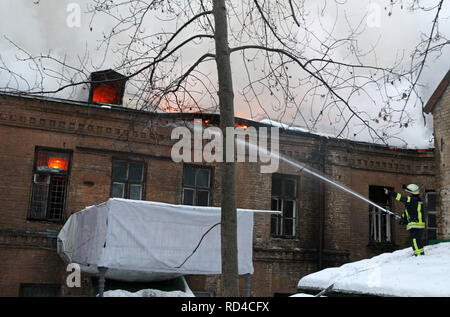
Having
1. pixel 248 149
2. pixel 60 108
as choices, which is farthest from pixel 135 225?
pixel 248 149

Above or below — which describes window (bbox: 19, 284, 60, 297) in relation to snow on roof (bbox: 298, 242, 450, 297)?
below

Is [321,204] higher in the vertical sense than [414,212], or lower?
higher

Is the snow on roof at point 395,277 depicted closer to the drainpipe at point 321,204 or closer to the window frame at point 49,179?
the drainpipe at point 321,204

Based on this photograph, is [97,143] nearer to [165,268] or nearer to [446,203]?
[165,268]

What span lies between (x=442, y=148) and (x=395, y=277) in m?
5.84

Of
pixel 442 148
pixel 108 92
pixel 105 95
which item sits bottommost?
pixel 442 148

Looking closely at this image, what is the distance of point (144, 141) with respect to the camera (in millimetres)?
15211

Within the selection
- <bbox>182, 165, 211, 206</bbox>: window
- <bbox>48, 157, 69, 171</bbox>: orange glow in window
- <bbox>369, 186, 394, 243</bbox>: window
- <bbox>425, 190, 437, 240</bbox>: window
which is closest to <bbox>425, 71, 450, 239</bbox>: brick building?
<bbox>369, 186, 394, 243</bbox>: window

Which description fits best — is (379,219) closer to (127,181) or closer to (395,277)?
(127,181)

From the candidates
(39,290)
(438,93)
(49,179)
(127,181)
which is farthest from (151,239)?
(438,93)

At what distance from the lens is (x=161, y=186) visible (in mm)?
15234

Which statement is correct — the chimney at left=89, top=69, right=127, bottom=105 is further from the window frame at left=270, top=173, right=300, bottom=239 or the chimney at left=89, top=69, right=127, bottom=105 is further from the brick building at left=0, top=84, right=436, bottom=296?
the window frame at left=270, top=173, right=300, bottom=239

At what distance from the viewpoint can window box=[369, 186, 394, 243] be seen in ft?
60.1

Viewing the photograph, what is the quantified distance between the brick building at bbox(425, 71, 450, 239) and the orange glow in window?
10.1 m
